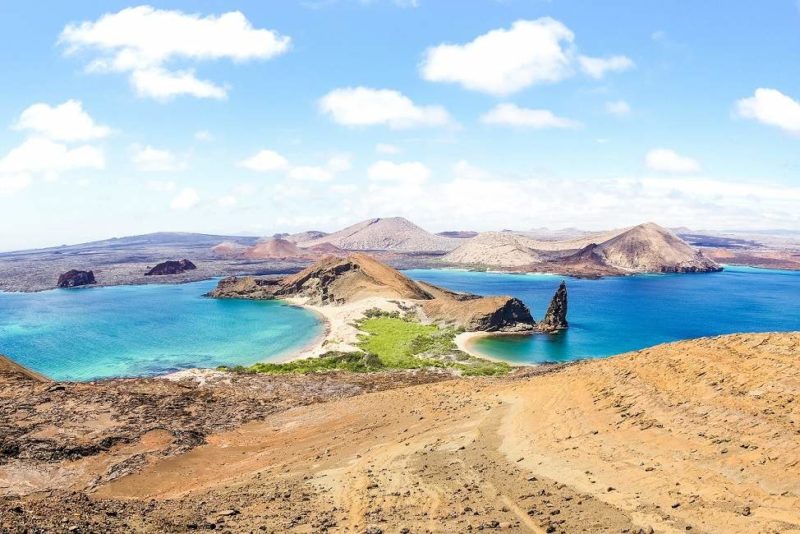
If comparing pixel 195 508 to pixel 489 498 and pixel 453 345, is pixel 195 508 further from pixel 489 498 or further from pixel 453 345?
pixel 453 345

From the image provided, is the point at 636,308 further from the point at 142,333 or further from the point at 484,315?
the point at 142,333

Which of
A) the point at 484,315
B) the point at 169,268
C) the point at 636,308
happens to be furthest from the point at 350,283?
the point at 169,268

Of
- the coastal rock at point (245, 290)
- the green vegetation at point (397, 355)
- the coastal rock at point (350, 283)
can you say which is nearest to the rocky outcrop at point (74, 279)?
the coastal rock at point (245, 290)

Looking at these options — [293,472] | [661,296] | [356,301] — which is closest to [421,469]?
[293,472]

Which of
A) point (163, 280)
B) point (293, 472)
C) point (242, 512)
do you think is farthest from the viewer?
point (163, 280)

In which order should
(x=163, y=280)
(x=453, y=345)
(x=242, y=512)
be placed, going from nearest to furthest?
1. (x=242, y=512)
2. (x=453, y=345)
3. (x=163, y=280)

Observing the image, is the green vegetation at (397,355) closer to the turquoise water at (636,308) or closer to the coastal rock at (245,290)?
the turquoise water at (636,308)

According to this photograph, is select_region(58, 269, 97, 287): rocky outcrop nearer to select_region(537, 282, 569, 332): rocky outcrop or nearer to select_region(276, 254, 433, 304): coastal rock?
select_region(276, 254, 433, 304): coastal rock

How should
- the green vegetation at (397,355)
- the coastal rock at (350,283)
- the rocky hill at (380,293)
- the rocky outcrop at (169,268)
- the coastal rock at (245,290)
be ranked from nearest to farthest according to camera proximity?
the green vegetation at (397,355) → the rocky hill at (380,293) → the coastal rock at (350,283) → the coastal rock at (245,290) → the rocky outcrop at (169,268)

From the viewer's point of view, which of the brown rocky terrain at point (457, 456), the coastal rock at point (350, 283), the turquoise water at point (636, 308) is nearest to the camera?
the brown rocky terrain at point (457, 456)
